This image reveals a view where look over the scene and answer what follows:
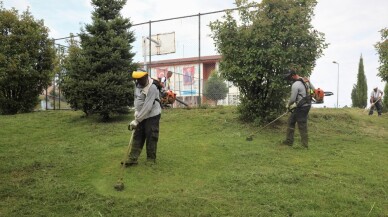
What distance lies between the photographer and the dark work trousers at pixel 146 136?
662 cm

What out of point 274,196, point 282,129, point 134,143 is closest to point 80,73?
point 134,143

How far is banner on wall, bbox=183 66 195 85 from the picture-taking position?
1915cm

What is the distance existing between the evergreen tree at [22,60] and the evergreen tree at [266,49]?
8.05 m

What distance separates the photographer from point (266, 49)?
31.8ft

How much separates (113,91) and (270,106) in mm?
4772

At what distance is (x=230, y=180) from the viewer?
5988mm

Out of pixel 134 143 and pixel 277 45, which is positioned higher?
pixel 277 45

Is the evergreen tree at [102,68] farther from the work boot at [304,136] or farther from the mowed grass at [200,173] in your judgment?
the work boot at [304,136]

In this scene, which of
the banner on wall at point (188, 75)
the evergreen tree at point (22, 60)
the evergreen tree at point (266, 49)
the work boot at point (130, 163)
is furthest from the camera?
the banner on wall at point (188, 75)

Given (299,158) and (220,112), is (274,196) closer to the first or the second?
(299,158)

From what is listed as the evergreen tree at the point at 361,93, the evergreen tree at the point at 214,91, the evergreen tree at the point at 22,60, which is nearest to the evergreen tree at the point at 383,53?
the evergreen tree at the point at 214,91

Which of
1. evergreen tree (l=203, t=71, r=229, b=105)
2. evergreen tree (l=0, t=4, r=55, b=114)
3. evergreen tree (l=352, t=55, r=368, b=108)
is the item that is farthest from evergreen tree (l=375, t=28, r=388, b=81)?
evergreen tree (l=352, t=55, r=368, b=108)

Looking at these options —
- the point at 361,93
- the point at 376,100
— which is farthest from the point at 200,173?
the point at 361,93

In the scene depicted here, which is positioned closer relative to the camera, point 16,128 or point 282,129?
point 282,129
